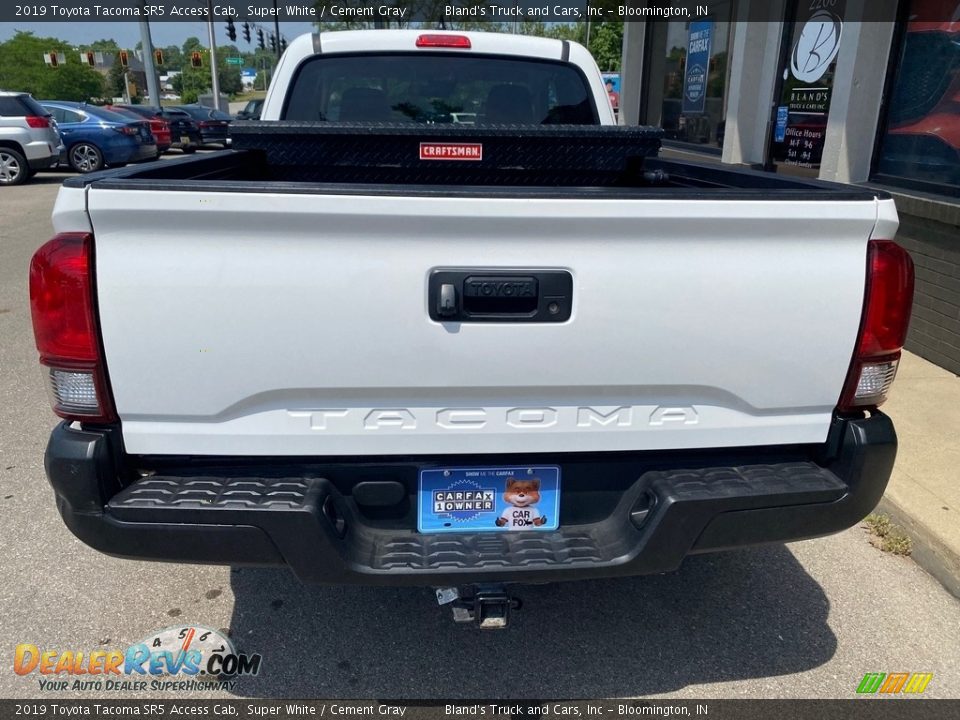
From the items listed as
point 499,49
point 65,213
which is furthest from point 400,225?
point 499,49

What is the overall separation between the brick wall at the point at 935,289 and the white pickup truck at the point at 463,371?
3591 millimetres

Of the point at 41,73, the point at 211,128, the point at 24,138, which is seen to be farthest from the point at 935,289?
the point at 41,73

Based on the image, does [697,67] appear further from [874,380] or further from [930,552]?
[874,380]

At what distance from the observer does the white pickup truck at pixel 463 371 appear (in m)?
1.91

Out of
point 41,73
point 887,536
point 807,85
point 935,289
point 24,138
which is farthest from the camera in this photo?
point 41,73

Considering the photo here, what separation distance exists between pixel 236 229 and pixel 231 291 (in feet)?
0.51

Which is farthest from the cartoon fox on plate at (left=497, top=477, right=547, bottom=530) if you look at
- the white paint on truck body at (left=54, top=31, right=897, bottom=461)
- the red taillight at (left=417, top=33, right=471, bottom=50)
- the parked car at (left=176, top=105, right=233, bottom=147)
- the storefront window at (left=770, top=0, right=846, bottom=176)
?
the parked car at (left=176, top=105, right=233, bottom=147)

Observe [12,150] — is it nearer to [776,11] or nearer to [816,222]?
[776,11]

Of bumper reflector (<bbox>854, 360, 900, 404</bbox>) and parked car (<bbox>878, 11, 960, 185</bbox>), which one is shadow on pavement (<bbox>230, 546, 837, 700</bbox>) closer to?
bumper reflector (<bbox>854, 360, 900, 404</bbox>)

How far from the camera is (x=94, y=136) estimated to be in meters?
16.8

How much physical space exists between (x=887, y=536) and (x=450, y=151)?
259cm

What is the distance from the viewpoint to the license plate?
2.19m

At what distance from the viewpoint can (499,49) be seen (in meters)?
4.01

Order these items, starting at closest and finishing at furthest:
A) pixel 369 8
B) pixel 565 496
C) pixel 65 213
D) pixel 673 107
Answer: pixel 65 213 → pixel 565 496 → pixel 673 107 → pixel 369 8
